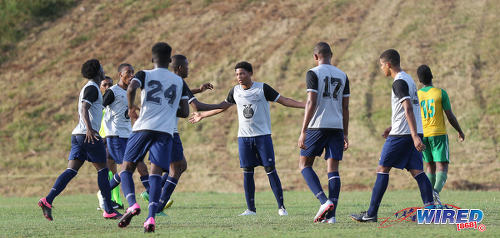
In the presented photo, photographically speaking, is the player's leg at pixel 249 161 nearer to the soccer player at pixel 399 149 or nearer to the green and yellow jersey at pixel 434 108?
the soccer player at pixel 399 149

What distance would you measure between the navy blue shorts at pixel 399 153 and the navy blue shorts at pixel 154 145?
9.26 ft

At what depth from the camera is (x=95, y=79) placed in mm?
10617

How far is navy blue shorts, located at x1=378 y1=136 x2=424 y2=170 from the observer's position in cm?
902

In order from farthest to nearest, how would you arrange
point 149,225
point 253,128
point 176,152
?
1. point 253,128
2. point 176,152
3. point 149,225

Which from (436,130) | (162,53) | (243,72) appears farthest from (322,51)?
(436,130)

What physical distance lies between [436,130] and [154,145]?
5.71 metres

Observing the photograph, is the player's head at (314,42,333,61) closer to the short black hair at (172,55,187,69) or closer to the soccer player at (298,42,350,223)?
the soccer player at (298,42,350,223)

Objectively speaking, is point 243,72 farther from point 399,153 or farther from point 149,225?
point 149,225

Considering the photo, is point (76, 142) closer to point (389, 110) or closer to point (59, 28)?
point (389, 110)

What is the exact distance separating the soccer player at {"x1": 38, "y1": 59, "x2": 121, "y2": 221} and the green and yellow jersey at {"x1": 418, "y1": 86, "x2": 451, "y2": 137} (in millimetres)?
5510

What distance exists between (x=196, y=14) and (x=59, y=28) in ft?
26.8

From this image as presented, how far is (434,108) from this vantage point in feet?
39.6

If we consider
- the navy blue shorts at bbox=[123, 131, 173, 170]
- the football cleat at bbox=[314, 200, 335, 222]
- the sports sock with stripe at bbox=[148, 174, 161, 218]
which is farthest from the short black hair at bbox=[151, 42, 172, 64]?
the football cleat at bbox=[314, 200, 335, 222]

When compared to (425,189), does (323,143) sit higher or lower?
higher
